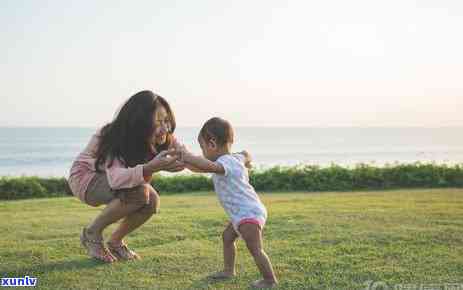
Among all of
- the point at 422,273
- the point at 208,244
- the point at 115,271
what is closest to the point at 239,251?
the point at 208,244

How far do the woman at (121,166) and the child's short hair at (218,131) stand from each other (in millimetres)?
524

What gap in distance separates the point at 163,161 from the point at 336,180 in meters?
9.46

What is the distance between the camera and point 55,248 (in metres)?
4.76

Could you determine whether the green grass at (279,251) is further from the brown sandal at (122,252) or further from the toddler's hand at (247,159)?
the toddler's hand at (247,159)

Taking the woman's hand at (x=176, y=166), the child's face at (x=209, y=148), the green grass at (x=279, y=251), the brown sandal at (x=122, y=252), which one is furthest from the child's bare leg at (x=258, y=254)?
the brown sandal at (x=122, y=252)

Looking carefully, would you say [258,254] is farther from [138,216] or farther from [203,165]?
[138,216]

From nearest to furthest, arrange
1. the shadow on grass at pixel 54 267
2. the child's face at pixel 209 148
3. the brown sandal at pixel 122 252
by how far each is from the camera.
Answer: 1. the child's face at pixel 209 148
2. the shadow on grass at pixel 54 267
3. the brown sandal at pixel 122 252

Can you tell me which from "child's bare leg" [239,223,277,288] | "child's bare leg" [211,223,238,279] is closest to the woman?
"child's bare leg" [211,223,238,279]

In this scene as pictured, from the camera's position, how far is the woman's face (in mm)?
4266

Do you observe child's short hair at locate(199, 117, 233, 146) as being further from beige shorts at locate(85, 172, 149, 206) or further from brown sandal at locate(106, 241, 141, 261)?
brown sandal at locate(106, 241, 141, 261)

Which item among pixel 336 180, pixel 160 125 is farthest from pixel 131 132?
pixel 336 180

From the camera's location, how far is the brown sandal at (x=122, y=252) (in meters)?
4.32

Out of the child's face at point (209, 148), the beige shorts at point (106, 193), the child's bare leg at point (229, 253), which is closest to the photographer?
the child's face at point (209, 148)

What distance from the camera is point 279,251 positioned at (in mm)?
4559
